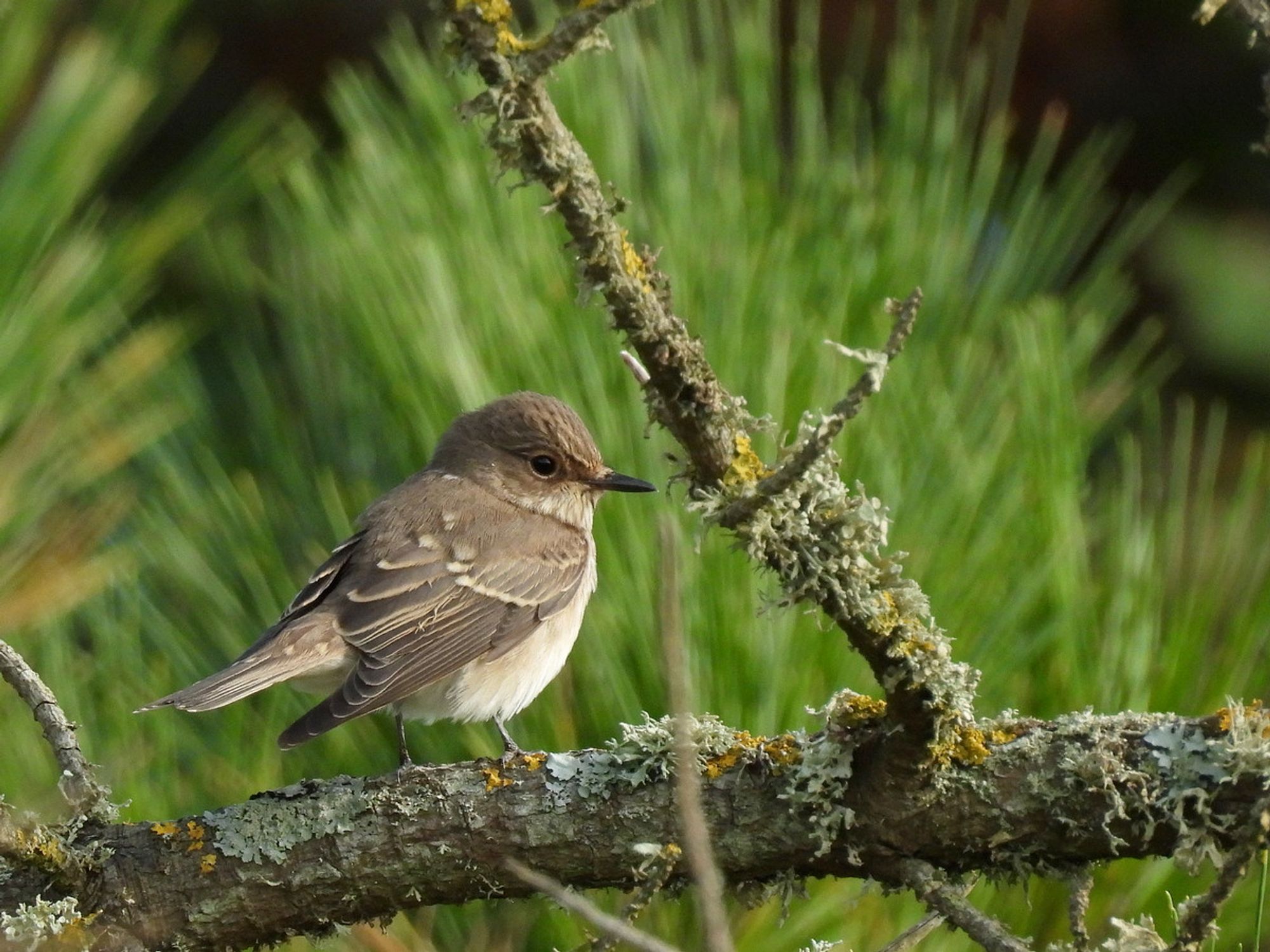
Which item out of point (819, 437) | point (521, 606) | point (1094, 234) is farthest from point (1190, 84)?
point (819, 437)

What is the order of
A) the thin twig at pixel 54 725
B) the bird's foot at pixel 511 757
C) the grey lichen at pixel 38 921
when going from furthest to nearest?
the bird's foot at pixel 511 757, the thin twig at pixel 54 725, the grey lichen at pixel 38 921

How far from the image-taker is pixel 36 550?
278 cm

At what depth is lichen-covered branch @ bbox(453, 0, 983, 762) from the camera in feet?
5.25

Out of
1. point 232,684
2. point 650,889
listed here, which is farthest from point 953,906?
point 232,684

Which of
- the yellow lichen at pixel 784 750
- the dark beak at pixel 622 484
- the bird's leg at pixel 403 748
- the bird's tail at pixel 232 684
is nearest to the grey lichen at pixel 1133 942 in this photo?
the yellow lichen at pixel 784 750

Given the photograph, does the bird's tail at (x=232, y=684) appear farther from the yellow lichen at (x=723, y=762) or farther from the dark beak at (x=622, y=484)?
the yellow lichen at (x=723, y=762)

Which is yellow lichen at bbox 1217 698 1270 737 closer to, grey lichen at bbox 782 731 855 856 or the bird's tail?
grey lichen at bbox 782 731 855 856

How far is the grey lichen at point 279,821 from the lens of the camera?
2488 mm

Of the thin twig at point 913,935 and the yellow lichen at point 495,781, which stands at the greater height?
the yellow lichen at point 495,781

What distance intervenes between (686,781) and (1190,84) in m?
Result: 4.40

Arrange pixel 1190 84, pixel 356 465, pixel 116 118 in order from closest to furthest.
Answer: pixel 116 118
pixel 356 465
pixel 1190 84

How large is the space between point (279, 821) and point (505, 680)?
0.85 m

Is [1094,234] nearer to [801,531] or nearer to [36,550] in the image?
[801,531]

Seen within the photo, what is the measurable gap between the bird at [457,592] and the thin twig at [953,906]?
76 cm
